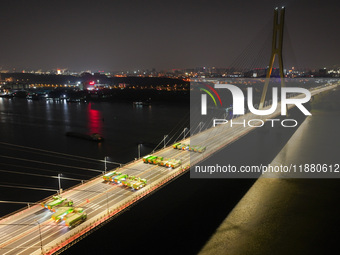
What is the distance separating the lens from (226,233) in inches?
188

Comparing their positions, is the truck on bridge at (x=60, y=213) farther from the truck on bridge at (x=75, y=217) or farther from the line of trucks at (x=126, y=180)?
the line of trucks at (x=126, y=180)

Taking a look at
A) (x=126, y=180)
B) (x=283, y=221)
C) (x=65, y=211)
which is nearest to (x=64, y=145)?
(x=126, y=180)

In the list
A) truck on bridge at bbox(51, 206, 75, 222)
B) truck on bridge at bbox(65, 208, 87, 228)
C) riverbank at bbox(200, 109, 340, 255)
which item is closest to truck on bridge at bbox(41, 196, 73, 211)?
truck on bridge at bbox(51, 206, 75, 222)

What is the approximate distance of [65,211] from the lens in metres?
3.29

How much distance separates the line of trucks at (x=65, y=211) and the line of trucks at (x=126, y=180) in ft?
2.89

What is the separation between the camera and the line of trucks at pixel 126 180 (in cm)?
412

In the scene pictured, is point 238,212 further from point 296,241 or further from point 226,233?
point 296,241

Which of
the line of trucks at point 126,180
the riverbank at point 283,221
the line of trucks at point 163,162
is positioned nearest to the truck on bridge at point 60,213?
the line of trucks at point 126,180

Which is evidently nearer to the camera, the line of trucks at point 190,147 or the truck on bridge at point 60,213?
the truck on bridge at point 60,213

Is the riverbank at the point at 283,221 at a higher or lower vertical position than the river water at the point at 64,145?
lower

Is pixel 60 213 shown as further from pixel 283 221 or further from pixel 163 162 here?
pixel 283 221

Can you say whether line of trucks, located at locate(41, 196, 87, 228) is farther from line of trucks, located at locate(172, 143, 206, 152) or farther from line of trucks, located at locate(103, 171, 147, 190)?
line of trucks, located at locate(172, 143, 206, 152)

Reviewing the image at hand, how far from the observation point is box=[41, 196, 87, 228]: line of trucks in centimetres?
317

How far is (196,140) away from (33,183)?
15.9 feet
